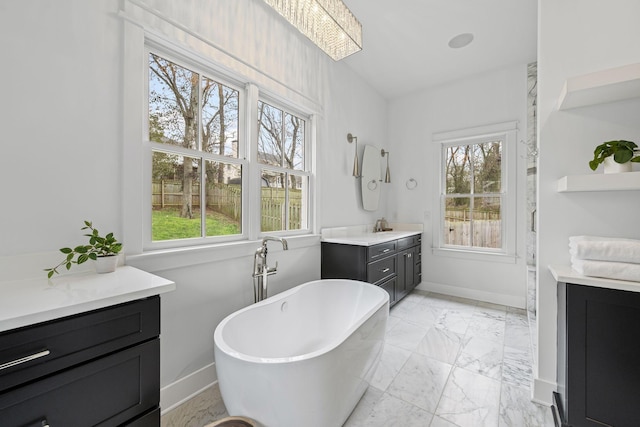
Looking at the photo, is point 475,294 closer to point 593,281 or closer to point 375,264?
point 375,264

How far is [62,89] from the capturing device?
1248mm

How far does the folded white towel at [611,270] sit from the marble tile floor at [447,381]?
36.3 inches

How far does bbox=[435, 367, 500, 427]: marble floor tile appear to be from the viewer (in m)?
1.53

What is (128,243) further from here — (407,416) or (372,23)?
(372,23)

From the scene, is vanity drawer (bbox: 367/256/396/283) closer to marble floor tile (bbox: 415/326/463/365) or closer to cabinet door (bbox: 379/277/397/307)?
cabinet door (bbox: 379/277/397/307)

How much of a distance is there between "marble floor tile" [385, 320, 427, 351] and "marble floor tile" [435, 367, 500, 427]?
0.46 meters

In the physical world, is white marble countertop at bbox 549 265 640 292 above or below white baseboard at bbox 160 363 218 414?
above

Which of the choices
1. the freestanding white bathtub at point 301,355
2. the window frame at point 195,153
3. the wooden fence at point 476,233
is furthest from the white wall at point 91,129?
the wooden fence at point 476,233

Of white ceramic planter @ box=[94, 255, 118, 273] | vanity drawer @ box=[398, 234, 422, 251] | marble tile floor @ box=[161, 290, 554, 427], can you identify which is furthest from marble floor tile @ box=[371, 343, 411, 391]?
white ceramic planter @ box=[94, 255, 118, 273]

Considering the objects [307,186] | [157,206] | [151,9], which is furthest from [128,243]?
[307,186]

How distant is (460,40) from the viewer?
2852mm

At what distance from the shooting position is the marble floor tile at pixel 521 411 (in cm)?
149

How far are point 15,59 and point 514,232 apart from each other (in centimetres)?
441

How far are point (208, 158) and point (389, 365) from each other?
2.09m
